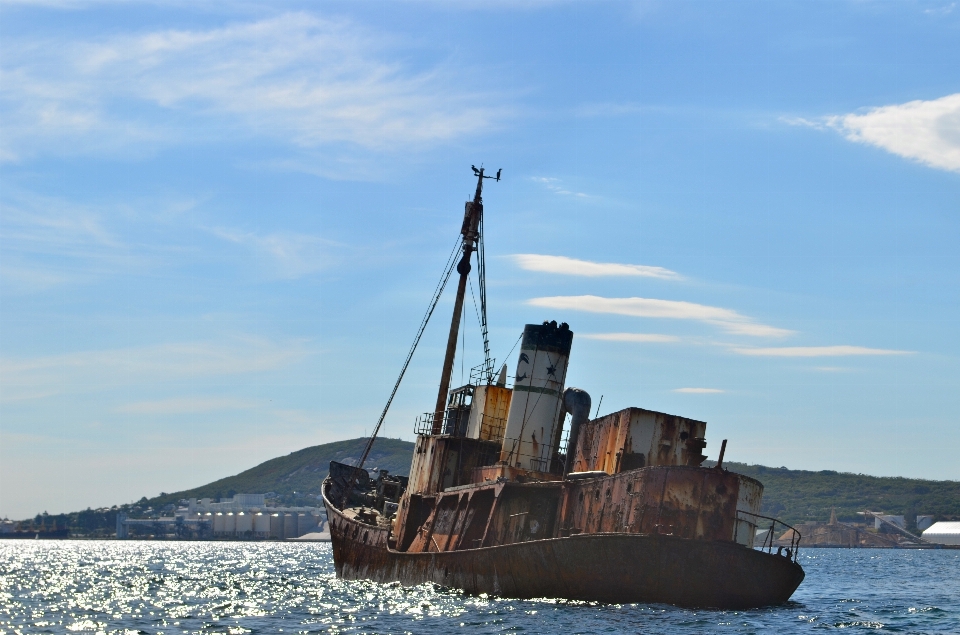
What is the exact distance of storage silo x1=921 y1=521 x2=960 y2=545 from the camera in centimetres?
15575

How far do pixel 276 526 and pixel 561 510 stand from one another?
14857cm

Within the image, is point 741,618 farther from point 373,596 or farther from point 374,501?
point 374,501

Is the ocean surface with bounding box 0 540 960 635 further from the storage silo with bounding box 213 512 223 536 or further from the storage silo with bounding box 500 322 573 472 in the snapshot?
the storage silo with bounding box 213 512 223 536

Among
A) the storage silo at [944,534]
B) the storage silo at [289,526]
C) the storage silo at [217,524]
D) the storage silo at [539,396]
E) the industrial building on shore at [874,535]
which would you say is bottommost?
the storage silo at [217,524]

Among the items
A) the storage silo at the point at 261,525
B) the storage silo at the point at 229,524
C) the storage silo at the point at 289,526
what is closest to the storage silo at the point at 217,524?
the storage silo at the point at 229,524

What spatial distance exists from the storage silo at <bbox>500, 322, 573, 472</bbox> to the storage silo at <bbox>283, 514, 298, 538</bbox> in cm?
14435

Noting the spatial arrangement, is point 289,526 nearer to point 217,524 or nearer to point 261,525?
point 261,525

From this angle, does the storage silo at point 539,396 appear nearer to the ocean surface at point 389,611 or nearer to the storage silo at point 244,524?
the ocean surface at point 389,611

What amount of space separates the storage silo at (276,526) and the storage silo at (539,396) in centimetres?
14424

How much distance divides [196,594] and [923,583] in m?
32.5

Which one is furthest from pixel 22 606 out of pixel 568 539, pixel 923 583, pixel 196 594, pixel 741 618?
pixel 923 583

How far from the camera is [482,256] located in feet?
148

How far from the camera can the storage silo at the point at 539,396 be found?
34.3m

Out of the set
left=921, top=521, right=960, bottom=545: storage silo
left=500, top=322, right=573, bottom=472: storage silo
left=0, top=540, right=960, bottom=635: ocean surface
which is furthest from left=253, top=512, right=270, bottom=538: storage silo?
left=500, top=322, right=573, bottom=472: storage silo
